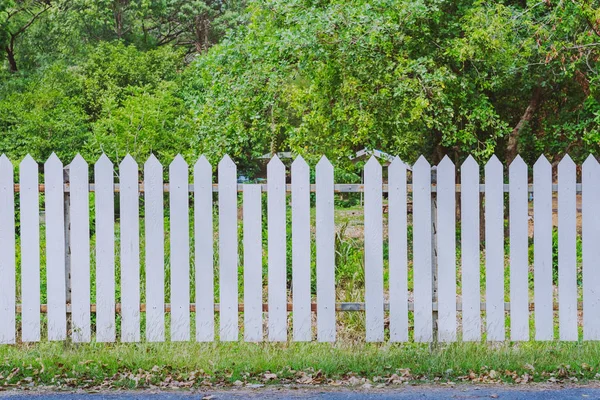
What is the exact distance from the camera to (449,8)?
12867 millimetres

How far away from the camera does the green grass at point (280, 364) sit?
534cm

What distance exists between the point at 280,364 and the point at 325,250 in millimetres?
962

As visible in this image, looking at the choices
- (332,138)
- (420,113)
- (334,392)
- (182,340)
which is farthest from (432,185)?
(332,138)

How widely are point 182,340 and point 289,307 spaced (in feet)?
2.94

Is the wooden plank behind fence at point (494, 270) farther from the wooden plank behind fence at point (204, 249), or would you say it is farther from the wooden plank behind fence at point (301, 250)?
the wooden plank behind fence at point (204, 249)

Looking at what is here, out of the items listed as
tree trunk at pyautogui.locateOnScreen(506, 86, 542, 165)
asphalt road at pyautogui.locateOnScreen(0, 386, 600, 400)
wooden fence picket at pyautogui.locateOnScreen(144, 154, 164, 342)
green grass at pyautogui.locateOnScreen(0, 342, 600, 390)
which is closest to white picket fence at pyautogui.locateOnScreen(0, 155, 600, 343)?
wooden fence picket at pyautogui.locateOnScreen(144, 154, 164, 342)

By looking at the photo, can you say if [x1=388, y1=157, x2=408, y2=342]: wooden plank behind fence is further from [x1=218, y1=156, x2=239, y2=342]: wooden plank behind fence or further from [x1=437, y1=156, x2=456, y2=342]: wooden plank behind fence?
[x1=218, y1=156, x2=239, y2=342]: wooden plank behind fence

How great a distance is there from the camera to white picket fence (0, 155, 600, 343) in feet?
19.3

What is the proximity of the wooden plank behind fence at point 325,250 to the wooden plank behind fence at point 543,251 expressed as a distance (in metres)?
1.62

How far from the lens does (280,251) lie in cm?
592

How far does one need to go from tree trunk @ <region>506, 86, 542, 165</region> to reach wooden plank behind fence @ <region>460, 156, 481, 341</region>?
8235 mm

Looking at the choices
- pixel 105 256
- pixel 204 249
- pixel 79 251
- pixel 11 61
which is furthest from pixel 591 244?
pixel 11 61

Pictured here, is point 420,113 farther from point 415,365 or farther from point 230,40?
point 415,365

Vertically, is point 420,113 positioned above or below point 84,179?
above
